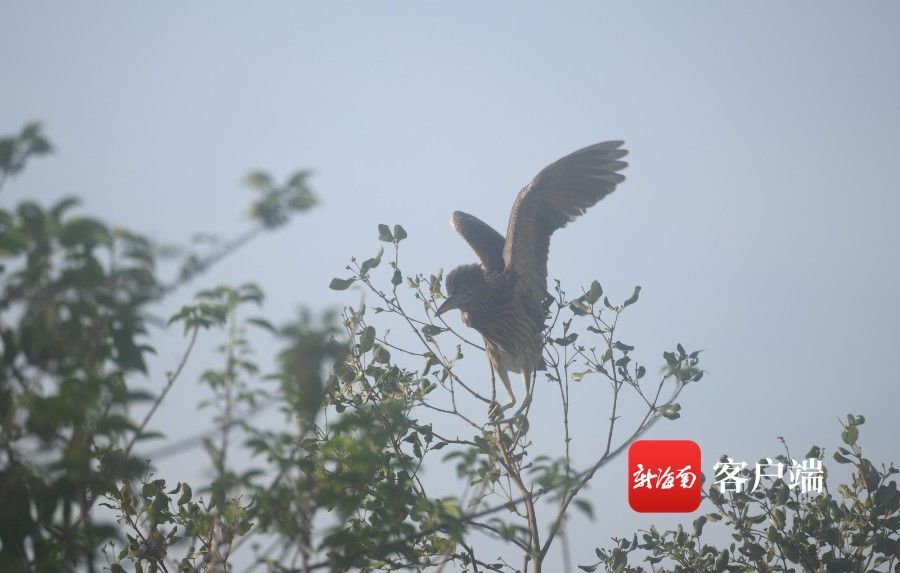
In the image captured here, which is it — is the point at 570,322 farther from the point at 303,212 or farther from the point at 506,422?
the point at 303,212

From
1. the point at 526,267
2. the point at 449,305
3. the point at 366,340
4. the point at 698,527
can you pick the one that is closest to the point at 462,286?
the point at 449,305

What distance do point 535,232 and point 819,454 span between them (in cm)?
283

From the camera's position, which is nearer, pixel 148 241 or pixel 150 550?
pixel 148 241

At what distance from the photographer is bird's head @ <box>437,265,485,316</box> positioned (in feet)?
24.3

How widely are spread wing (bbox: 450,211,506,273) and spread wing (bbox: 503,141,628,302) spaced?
357 mm

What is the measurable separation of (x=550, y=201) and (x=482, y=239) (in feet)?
2.47

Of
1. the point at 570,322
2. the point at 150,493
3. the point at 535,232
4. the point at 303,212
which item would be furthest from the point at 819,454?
the point at 303,212

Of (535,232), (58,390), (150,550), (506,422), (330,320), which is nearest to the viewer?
(58,390)

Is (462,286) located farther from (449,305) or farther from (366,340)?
(366,340)

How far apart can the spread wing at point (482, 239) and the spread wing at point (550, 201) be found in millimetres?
357

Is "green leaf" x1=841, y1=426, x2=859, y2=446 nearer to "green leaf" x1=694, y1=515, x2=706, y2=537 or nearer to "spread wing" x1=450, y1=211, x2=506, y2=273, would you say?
"green leaf" x1=694, y1=515, x2=706, y2=537

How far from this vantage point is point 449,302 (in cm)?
743

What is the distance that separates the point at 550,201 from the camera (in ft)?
24.7

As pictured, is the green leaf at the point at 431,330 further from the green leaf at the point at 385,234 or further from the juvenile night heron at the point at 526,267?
the juvenile night heron at the point at 526,267
